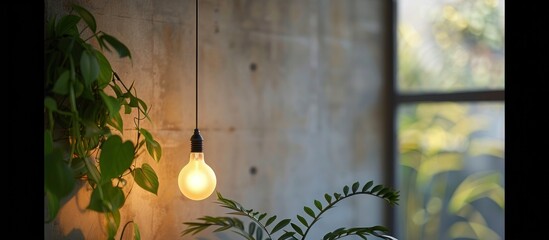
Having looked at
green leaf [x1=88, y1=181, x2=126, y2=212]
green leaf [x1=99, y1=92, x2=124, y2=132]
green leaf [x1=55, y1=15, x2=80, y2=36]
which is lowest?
green leaf [x1=88, y1=181, x2=126, y2=212]

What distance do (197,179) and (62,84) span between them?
0.87 metres

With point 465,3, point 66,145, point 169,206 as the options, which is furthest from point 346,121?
point 66,145

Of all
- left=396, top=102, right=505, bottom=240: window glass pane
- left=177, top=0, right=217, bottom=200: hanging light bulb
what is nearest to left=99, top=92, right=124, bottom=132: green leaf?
left=177, top=0, right=217, bottom=200: hanging light bulb

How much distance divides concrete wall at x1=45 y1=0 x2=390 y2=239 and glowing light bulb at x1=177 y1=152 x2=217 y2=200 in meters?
0.34

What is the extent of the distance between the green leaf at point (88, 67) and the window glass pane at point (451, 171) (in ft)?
8.07

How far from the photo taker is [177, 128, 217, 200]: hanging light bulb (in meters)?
2.64

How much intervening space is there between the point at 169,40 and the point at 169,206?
0.82 meters

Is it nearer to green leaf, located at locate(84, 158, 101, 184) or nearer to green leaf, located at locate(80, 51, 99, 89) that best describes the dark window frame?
green leaf, located at locate(84, 158, 101, 184)

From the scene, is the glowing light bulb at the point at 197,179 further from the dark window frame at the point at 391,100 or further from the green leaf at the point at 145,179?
the dark window frame at the point at 391,100

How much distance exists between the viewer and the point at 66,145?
8.41 feet

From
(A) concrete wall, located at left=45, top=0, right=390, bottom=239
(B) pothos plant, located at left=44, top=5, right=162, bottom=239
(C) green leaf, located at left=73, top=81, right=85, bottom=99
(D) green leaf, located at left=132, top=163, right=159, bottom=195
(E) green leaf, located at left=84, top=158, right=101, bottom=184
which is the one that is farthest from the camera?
(A) concrete wall, located at left=45, top=0, right=390, bottom=239

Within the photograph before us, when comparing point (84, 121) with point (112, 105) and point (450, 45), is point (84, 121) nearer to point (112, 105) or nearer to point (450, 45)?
point (112, 105)

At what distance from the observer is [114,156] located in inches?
84.9

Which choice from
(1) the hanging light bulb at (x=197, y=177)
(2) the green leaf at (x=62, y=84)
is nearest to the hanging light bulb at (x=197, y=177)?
(1) the hanging light bulb at (x=197, y=177)
